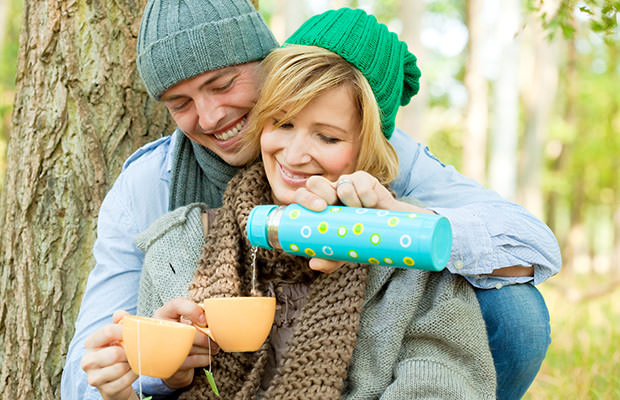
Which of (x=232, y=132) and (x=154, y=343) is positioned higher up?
(x=232, y=132)

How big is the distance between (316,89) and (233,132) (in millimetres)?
504

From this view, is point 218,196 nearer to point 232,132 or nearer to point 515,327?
point 232,132

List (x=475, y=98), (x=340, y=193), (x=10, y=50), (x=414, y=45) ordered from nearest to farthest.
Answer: (x=340, y=193)
(x=475, y=98)
(x=414, y=45)
(x=10, y=50)

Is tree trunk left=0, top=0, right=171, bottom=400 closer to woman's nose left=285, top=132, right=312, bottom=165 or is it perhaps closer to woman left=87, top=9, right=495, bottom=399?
woman left=87, top=9, right=495, bottom=399

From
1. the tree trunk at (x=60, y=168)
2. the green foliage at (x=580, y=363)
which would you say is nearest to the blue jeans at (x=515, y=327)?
the green foliage at (x=580, y=363)

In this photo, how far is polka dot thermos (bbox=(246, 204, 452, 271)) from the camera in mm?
1549

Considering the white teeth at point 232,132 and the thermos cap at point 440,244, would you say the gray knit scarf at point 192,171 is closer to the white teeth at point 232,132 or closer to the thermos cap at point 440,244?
the white teeth at point 232,132

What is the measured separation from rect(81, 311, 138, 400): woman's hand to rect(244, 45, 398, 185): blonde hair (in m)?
0.80

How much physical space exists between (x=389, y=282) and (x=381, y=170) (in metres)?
0.38

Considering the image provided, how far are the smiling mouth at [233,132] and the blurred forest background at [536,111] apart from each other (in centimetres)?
127

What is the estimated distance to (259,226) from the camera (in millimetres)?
1774

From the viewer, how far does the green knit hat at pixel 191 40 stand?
7.43ft

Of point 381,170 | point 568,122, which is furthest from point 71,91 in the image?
point 568,122

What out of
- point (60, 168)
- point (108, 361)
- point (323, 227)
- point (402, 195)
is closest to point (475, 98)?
point (402, 195)
